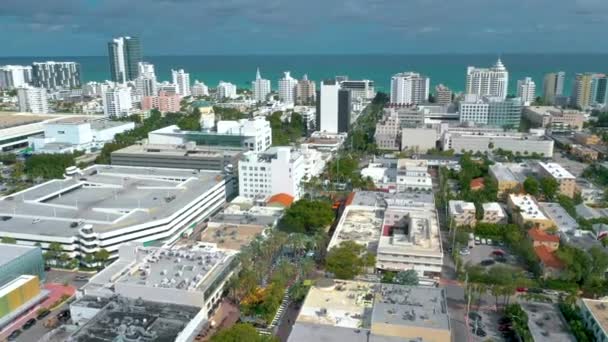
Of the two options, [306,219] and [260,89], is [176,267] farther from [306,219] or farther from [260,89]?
[260,89]

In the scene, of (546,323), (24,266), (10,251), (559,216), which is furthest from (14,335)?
(559,216)

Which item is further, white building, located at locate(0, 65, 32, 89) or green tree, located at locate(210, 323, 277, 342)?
white building, located at locate(0, 65, 32, 89)

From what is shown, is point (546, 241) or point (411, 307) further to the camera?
point (546, 241)

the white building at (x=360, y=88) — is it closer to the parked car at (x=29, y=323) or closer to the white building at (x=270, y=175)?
the white building at (x=270, y=175)

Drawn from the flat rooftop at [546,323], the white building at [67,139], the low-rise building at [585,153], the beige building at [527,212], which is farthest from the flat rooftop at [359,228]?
the white building at [67,139]

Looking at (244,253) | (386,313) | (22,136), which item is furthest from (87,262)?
(22,136)

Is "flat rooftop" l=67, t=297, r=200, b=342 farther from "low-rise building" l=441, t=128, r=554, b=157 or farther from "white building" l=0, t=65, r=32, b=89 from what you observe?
"white building" l=0, t=65, r=32, b=89

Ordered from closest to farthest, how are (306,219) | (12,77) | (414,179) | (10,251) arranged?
(10,251), (306,219), (414,179), (12,77)

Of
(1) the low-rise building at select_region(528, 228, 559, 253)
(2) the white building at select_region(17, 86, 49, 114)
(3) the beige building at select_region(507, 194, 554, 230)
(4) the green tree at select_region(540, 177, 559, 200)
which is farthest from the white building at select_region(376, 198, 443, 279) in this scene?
(2) the white building at select_region(17, 86, 49, 114)
